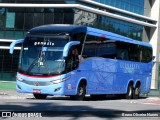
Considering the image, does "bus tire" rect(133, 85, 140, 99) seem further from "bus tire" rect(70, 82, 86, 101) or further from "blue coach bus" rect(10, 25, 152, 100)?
"bus tire" rect(70, 82, 86, 101)

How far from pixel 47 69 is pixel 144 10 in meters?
41.3

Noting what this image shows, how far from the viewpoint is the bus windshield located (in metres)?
21.9

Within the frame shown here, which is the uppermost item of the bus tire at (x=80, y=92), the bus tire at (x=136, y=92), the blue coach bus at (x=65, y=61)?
the blue coach bus at (x=65, y=61)

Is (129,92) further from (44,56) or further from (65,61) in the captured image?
(44,56)

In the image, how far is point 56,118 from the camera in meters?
11.8

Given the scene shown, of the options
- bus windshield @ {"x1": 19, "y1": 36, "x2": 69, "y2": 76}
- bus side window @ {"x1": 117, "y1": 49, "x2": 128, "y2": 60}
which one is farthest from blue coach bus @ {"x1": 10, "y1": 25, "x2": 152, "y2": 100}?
bus side window @ {"x1": 117, "y1": 49, "x2": 128, "y2": 60}

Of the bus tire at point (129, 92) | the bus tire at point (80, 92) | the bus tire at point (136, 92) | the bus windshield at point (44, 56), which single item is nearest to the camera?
the bus windshield at point (44, 56)

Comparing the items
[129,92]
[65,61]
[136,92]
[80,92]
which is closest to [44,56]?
[65,61]

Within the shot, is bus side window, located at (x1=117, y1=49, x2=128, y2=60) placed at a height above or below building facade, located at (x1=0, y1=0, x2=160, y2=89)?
below

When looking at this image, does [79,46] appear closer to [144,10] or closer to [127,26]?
[127,26]

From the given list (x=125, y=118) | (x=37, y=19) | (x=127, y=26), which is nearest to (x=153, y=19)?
(x=127, y=26)

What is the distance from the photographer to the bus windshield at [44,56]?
2191cm

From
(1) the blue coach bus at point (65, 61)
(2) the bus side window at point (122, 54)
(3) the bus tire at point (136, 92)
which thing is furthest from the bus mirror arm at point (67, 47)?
(3) the bus tire at point (136, 92)

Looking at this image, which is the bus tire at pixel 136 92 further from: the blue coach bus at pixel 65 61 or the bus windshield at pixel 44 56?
the bus windshield at pixel 44 56
